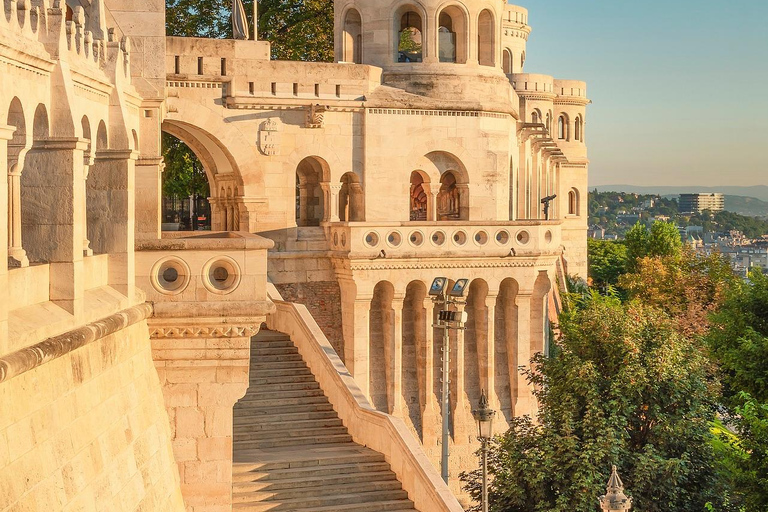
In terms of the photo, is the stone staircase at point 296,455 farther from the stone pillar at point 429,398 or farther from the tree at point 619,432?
the stone pillar at point 429,398

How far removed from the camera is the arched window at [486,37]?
3381 cm

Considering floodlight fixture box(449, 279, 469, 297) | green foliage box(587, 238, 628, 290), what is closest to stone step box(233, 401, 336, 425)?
floodlight fixture box(449, 279, 469, 297)

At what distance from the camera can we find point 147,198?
59.9 ft

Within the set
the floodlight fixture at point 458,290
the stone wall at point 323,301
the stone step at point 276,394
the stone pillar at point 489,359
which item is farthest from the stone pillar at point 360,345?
the stone step at point 276,394

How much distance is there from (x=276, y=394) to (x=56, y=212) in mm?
10151

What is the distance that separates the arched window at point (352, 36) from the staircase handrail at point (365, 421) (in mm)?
9765

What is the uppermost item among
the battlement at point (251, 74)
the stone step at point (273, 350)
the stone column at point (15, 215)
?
the battlement at point (251, 74)

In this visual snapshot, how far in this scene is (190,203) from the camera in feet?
151

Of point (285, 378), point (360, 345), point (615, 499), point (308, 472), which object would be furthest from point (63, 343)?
point (360, 345)

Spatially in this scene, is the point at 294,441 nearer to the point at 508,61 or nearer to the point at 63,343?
the point at 63,343

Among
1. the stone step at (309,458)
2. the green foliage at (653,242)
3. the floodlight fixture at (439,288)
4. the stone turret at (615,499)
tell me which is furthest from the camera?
the green foliage at (653,242)

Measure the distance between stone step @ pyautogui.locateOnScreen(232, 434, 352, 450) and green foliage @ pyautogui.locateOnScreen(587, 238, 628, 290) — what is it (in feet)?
200

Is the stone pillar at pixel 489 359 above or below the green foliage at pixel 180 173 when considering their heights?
below

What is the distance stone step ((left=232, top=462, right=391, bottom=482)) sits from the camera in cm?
1944
